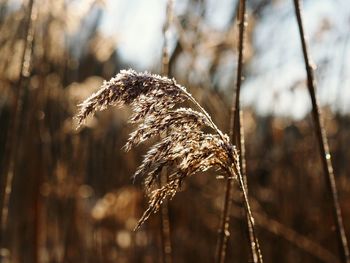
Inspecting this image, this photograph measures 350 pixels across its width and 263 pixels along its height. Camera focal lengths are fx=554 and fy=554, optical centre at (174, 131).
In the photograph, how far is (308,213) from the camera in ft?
10.6

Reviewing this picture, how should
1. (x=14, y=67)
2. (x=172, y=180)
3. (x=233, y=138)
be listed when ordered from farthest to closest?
(x=14, y=67) < (x=233, y=138) < (x=172, y=180)

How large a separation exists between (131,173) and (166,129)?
2.44 m

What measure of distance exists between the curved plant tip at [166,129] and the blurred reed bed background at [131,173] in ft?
5.03

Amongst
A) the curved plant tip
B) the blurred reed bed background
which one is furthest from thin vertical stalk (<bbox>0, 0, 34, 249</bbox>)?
the curved plant tip

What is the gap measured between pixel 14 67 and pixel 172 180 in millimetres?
1773

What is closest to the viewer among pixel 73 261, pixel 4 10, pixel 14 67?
Result: pixel 14 67

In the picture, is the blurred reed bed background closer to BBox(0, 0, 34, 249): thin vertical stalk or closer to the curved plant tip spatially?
BBox(0, 0, 34, 249): thin vertical stalk

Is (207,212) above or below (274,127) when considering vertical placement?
below

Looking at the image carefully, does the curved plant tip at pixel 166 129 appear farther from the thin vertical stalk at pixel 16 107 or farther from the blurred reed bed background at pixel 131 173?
the blurred reed bed background at pixel 131 173

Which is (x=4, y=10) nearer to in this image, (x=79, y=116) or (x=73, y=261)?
(x=73, y=261)

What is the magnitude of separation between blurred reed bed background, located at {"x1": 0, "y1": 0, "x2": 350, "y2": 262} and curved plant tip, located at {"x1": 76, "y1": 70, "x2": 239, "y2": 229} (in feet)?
5.03

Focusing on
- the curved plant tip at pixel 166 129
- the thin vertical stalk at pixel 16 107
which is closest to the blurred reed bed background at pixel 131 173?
the thin vertical stalk at pixel 16 107

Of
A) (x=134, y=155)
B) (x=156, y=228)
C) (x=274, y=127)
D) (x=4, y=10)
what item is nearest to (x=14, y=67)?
(x=4, y=10)

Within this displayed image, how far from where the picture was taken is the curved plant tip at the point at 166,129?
888mm
